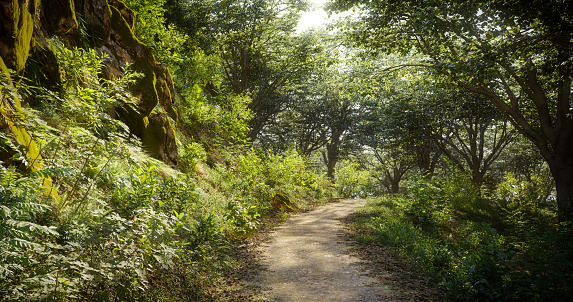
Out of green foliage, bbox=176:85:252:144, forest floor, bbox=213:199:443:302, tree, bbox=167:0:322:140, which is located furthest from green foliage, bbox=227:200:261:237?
tree, bbox=167:0:322:140

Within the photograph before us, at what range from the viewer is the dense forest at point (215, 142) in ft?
10.1

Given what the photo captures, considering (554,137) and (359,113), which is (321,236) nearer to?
(554,137)

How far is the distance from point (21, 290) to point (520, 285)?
523 cm

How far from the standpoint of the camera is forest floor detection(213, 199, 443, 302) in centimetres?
429

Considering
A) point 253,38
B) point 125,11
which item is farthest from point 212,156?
point 253,38

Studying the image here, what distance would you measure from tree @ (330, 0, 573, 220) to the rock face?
6.67 metres

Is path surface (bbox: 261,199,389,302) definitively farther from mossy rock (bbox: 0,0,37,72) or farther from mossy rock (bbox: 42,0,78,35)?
mossy rock (bbox: 42,0,78,35)

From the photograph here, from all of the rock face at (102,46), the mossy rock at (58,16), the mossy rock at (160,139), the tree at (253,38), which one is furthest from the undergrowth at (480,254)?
the tree at (253,38)

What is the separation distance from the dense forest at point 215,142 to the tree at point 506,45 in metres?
0.06

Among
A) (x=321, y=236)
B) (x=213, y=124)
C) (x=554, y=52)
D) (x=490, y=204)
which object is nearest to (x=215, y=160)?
(x=213, y=124)

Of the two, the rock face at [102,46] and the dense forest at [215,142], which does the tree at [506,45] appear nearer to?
the dense forest at [215,142]

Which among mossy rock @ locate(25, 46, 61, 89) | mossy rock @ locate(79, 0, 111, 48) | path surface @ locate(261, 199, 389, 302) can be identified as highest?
mossy rock @ locate(79, 0, 111, 48)

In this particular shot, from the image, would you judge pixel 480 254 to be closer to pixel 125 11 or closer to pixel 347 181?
pixel 125 11

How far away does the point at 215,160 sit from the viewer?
1273 centimetres
